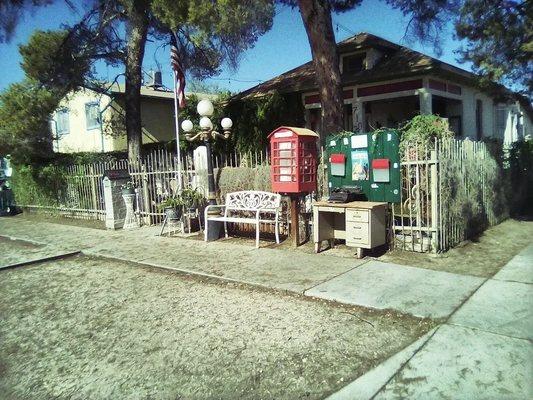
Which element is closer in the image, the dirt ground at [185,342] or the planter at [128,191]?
the dirt ground at [185,342]

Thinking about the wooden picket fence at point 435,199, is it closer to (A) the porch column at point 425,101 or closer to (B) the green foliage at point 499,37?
(B) the green foliage at point 499,37

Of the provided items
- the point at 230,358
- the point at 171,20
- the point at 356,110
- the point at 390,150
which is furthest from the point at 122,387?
the point at 356,110

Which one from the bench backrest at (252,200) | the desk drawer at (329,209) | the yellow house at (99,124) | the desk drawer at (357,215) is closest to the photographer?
the desk drawer at (357,215)

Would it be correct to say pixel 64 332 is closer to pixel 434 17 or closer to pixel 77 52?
pixel 434 17

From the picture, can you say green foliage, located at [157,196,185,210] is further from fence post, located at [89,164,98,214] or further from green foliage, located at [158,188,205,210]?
fence post, located at [89,164,98,214]

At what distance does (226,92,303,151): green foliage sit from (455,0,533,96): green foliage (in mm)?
7506

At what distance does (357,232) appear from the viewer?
6820mm

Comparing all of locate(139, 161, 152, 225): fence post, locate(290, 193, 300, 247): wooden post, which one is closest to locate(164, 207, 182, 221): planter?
locate(139, 161, 152, 225): fence post

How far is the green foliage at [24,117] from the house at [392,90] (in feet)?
25.1

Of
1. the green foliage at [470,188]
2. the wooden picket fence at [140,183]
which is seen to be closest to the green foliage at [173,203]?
the wooden picket fence at [140,183]

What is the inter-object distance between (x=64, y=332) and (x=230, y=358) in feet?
6.51

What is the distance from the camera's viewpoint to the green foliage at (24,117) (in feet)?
49.5

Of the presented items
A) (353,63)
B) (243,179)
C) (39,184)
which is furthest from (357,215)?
(39,184)

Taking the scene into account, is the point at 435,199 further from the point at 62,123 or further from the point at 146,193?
the point at 62,123
